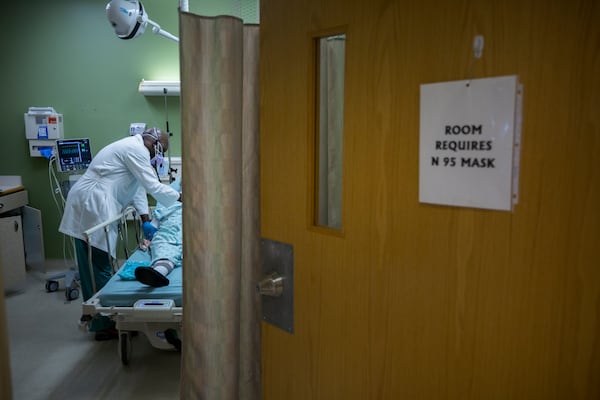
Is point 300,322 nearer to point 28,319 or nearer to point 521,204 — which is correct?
point 521,204

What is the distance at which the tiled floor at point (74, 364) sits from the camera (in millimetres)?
2721

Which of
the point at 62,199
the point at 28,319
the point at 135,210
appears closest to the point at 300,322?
the point at 135,210

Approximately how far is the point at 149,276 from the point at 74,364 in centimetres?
85

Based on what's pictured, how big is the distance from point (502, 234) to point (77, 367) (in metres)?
2.94

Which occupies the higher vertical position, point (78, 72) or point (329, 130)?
point (78, 72)

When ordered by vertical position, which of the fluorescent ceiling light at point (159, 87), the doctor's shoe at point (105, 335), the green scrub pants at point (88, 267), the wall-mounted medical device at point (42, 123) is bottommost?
the doctor's shoe at point (105, 335)

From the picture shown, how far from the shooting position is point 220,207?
1520mm

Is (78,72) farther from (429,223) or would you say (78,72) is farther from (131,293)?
(429,223)

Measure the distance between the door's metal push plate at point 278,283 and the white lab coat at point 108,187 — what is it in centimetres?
253

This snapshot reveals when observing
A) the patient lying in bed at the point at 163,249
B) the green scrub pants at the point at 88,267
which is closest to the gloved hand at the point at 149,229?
the patient lying in bed at the point at 163,249

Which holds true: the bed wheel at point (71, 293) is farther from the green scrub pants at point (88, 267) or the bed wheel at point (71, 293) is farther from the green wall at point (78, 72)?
the green wall at point (78, 72)

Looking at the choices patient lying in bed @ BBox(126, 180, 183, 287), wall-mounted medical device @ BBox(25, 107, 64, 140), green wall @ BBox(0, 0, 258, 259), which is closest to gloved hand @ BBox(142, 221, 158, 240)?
patient lying in bed @ BBox(126, 180, 183, 287)

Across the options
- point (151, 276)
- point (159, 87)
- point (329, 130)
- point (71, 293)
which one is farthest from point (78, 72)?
point (329, 130)

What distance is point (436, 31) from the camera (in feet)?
2.87
